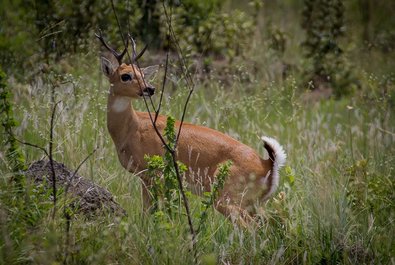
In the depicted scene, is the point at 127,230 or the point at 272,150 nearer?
the point at 127,230

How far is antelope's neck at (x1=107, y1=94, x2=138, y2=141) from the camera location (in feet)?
24.8

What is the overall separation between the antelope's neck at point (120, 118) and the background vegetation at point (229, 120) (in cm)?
11

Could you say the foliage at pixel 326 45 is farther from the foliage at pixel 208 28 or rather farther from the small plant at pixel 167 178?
the small plant at pixel 167 178

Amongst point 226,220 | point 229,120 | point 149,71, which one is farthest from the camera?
point 229,120

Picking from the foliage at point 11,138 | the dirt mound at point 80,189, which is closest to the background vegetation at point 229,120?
the foliage at point 11,138

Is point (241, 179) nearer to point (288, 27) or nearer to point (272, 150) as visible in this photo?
point (272, 150)

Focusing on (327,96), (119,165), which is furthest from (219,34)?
(119,165)

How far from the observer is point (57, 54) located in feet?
32.7

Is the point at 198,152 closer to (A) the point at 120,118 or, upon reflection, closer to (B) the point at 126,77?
(A) the point at 120,118

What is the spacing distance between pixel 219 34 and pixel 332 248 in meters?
5.99

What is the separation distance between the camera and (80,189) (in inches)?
236

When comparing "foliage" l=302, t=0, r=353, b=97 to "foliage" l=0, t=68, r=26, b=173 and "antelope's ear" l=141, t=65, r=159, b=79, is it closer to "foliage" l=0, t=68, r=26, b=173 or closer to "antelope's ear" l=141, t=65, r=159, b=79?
"antelope's ear" l=141, t=65, r=159, b=79

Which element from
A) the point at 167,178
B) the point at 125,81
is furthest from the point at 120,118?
the point at 167,178

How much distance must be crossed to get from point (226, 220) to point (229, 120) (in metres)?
2.68
